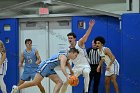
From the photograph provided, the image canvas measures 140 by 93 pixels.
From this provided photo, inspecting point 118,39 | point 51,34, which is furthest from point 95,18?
point 51,34

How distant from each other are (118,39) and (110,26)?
0.40 m

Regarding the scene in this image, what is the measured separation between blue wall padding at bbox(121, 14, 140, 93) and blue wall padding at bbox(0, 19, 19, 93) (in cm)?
311

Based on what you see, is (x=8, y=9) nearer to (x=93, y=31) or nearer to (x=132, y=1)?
(x=93, y=31)

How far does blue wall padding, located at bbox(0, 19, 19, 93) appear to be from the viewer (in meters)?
9.04

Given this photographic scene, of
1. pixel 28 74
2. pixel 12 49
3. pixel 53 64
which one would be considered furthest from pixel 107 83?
pixel 12 49

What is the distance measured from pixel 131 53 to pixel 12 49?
11.3 ft

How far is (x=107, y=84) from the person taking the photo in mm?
7883

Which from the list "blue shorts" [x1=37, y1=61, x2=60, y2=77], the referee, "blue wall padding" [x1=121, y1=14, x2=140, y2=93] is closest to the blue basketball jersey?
"blue shorts" [x1=37, y1=61, x2=60, y2=77]

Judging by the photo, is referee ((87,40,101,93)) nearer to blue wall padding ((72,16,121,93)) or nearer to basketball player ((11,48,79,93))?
blue wall padding ((72,16,121,93))

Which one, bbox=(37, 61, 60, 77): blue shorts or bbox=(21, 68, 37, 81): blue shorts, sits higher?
bbox=(37, 61, 60, 77): blue shorts

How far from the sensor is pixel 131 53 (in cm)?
785

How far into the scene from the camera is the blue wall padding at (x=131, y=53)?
25.5 ft

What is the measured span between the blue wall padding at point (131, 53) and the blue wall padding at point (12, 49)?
10.2 feet

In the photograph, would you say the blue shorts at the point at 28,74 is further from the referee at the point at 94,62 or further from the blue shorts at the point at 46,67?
the referee at the point at 94,62
